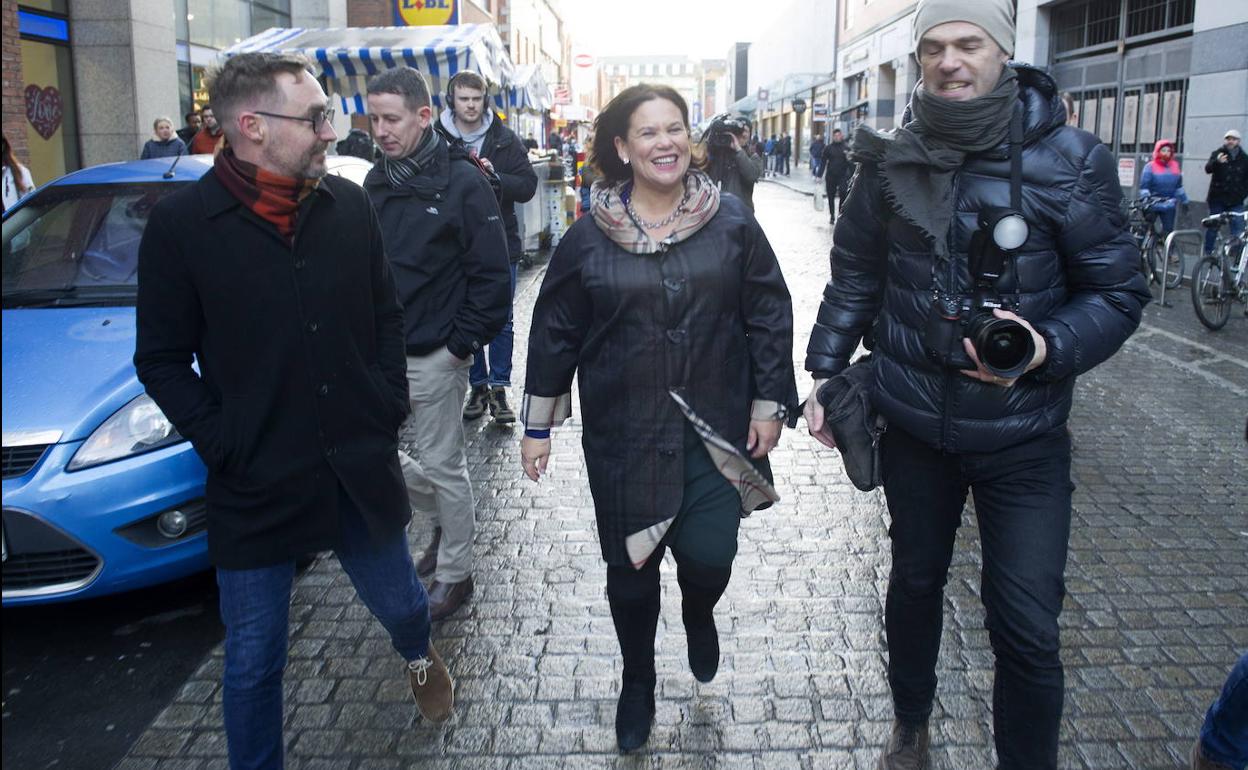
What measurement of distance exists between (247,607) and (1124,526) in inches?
166

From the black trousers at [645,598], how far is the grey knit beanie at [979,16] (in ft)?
5.41

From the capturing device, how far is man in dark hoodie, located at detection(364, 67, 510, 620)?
4469mm

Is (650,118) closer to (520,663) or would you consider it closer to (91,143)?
(520,663)

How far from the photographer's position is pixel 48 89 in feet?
48.0

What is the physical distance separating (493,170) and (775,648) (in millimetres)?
4477

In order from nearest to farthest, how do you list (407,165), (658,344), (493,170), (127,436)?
(658,344)
(127,436)
(407,165)
(493,170)

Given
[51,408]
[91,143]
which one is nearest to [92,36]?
[91,143]

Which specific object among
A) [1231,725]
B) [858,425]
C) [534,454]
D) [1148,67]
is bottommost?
[1231,725]

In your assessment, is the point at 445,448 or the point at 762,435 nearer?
the point at 762,435

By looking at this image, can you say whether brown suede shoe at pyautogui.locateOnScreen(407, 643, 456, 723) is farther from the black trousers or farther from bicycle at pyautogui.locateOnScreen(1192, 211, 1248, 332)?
bicycle at pyautogui.locateOnScreen(1192, 211, 1248, 332)

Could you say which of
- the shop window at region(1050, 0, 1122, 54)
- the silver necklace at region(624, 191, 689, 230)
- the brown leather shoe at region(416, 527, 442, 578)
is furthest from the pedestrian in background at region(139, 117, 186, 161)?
the shop window at region(1050, 0, 1122, 54)

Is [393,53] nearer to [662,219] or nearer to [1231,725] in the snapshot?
[662,219]

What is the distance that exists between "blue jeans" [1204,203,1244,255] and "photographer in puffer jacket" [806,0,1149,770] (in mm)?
11092

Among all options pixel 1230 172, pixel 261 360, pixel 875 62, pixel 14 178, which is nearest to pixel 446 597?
pixel 261 360
